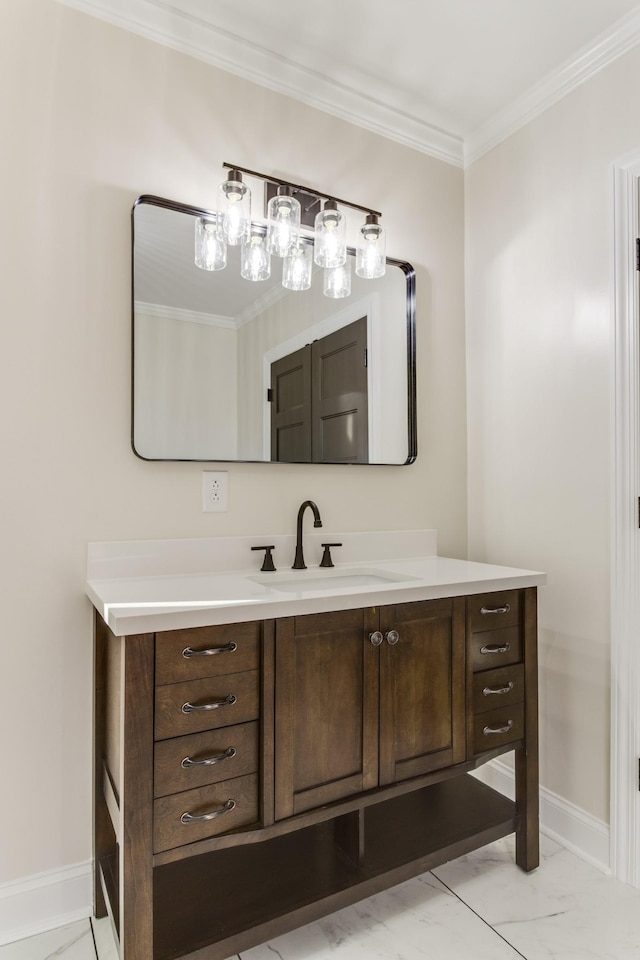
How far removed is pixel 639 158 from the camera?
1.73m

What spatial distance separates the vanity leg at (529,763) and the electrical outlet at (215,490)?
0.98 metres

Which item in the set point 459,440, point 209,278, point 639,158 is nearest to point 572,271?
point 639,158

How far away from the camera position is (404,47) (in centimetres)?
190

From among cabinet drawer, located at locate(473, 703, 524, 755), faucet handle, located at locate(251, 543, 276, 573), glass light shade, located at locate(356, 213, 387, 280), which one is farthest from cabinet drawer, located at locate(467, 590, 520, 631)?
glass light shade, located at locate(356, 213, 387, 280)

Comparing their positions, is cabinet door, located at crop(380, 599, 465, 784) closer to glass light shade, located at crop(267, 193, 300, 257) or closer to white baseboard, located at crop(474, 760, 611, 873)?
white baseboard, located at crop(474, 760, 611, 873)

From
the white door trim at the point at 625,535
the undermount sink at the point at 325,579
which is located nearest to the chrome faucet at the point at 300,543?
the undermount sink at the point at 325,579

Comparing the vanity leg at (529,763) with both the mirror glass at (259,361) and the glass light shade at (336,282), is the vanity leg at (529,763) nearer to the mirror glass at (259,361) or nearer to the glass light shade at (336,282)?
the mirror glass at (259,361)

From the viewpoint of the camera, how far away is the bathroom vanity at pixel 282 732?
1.21 meters

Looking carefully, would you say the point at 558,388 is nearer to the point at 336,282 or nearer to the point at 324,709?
the point at 336,282

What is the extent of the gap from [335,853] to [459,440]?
152cm

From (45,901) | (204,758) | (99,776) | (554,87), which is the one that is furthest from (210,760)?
(554,87)

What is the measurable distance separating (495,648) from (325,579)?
0.55 m

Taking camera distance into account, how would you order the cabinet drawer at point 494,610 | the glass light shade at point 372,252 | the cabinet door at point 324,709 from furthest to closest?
the glass light shade at point 372,252
the cabinet drawer at point 494,610
the cabinet door at point 324,709

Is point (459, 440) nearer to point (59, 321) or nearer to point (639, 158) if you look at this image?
point (639, 158)
